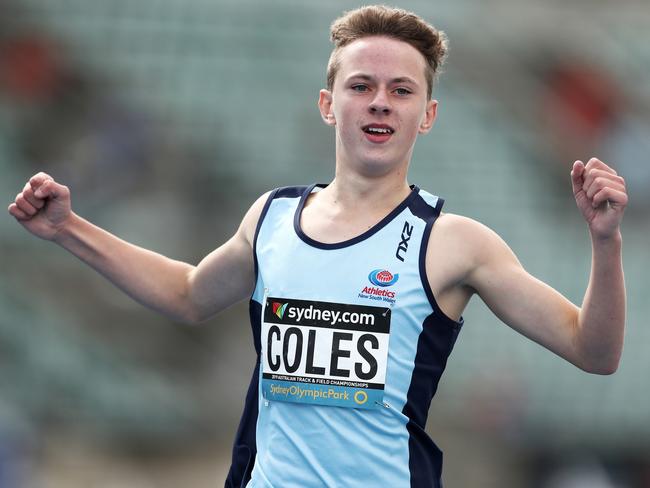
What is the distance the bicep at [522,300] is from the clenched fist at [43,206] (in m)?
1.31

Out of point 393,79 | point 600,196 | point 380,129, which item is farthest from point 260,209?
point 600,196

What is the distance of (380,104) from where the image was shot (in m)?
3.55

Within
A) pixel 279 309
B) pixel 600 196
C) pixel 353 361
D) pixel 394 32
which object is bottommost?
pixel 353 361

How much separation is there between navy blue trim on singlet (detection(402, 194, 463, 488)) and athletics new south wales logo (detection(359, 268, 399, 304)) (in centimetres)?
9

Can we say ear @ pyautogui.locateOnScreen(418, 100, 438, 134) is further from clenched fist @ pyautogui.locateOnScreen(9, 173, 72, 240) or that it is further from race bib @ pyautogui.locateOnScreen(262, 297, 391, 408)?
clenched fist @ pyautogui.locateOnScreen(9, 173, 72, 240)

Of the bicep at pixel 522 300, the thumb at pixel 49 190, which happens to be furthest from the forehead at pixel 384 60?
the thumb at pixel 49 190

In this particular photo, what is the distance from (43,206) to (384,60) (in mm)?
1172

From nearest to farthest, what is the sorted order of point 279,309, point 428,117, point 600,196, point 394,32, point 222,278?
point 600,196
point 279,309
point 394,32
point 428,117
point 222,278

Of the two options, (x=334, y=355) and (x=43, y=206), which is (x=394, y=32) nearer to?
(x=334, y=355)

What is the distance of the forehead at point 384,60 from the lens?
361 cm

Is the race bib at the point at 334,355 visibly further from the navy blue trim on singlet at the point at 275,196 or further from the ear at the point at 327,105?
the ear at the point at 327,105

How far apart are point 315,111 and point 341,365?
→ 8622 mm

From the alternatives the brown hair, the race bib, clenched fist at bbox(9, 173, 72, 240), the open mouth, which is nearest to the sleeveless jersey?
the race bib

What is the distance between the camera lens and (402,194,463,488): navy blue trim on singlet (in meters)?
3.49
